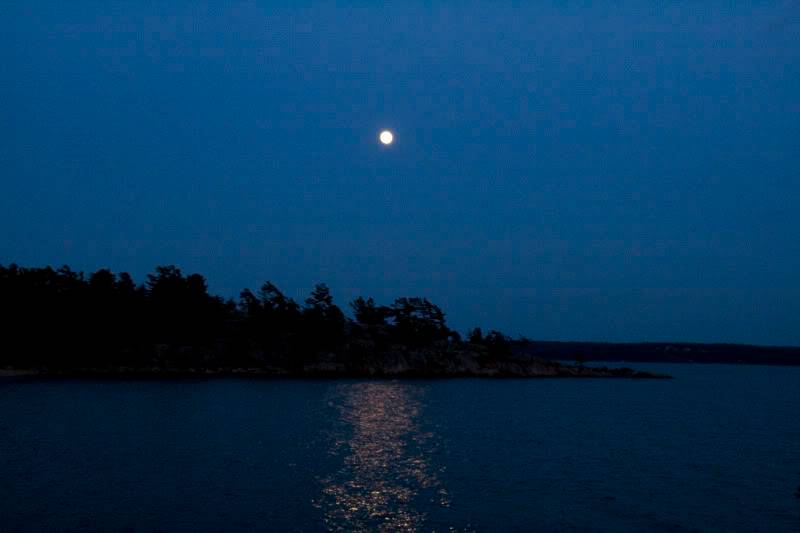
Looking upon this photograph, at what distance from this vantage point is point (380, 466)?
44719 millimetres

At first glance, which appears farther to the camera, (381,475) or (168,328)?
(168,328)

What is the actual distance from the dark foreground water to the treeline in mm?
53896

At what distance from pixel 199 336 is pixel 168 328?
659 cm

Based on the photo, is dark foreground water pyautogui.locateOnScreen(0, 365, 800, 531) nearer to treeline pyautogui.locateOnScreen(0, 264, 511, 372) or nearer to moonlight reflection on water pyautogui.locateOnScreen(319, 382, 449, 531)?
moonlight reflection on water pyautogui.locateOnScreen(319, 382, 449, 531)

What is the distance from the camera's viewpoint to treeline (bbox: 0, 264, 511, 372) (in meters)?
137

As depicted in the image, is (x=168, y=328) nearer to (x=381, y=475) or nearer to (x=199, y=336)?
(x=199, y=336)

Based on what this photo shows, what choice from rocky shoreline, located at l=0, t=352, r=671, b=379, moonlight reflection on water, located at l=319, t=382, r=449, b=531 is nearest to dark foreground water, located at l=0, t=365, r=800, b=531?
moonlight reflection on water, located at l=319, t=382, r=449, b=531

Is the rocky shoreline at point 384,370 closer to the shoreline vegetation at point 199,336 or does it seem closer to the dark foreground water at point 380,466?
the shoreline vegetation at point 199,336

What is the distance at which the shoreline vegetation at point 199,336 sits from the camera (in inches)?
5399

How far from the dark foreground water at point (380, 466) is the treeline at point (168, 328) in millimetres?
53896

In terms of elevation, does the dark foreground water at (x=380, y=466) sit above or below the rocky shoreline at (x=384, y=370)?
below

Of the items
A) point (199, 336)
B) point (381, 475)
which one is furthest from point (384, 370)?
point (381, 475)

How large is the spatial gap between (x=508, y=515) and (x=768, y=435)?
46.5 m

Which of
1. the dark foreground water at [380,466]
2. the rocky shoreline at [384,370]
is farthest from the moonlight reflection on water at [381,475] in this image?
the rocky shoreline at [384,370]
